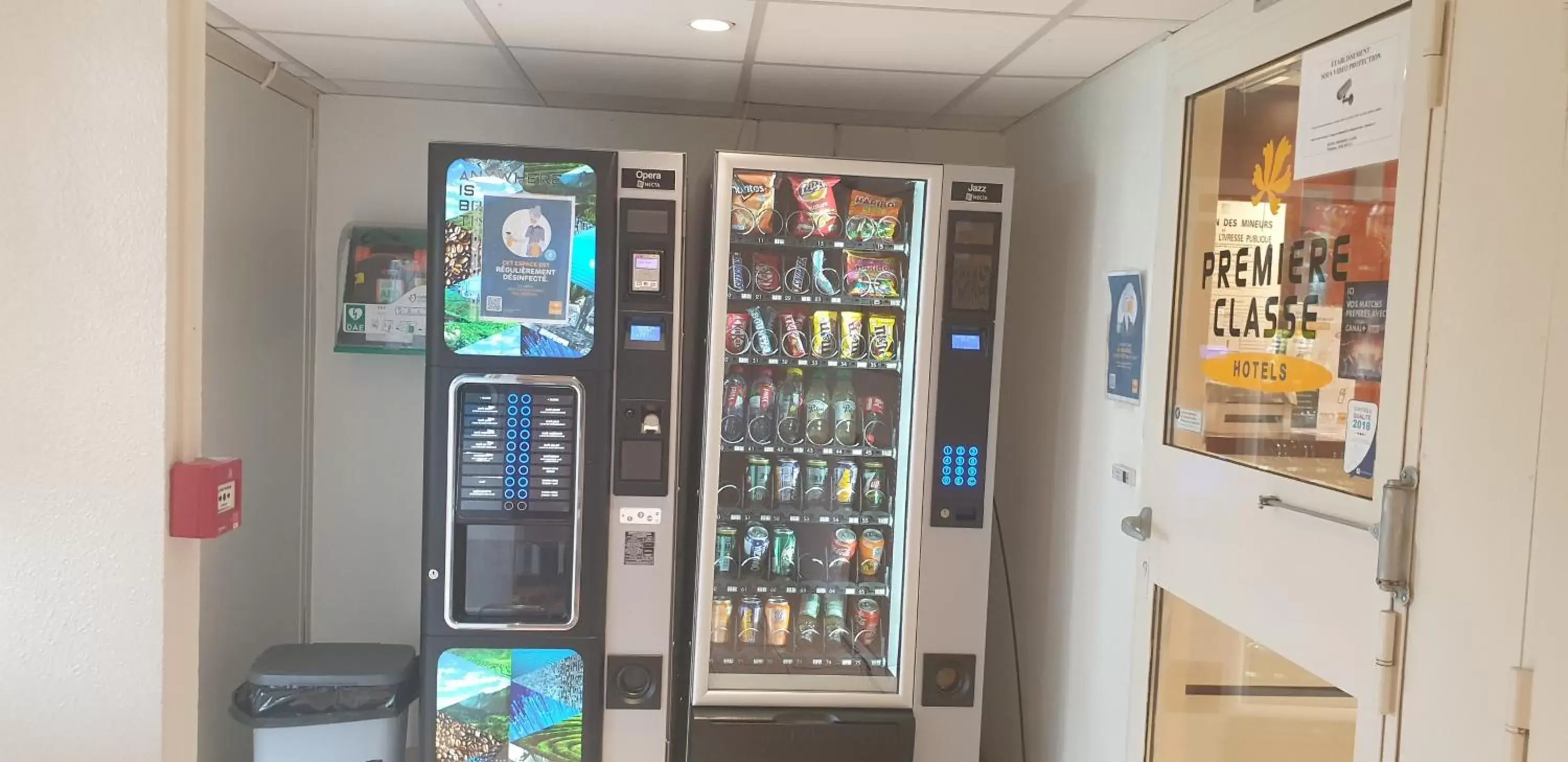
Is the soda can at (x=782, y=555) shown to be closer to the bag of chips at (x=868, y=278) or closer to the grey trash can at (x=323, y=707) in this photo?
the bag of chips at (x=868, y=278)

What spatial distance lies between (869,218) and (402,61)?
4.66ft

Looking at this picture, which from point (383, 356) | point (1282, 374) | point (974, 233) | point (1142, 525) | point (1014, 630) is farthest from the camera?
point (383, 356)

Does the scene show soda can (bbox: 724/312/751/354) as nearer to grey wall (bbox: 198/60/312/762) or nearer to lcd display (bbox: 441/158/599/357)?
lcd display (bbox: 441/158/599/357)

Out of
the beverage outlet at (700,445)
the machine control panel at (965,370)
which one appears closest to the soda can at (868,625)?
the beverage outlet at (700,445)

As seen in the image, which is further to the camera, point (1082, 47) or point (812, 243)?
point (812, 243)

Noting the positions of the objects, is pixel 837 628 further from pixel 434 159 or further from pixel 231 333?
pixel 231 333

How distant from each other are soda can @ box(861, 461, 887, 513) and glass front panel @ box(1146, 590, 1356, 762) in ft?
2.92

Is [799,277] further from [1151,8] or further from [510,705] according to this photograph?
[510,705]

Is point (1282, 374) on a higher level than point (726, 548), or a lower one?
higher

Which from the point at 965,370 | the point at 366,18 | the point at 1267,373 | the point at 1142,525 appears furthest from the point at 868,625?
the point at 366,18

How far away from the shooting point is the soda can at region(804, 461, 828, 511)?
9.62 ft

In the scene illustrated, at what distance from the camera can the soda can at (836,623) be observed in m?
2.97

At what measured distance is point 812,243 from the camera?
2.74m

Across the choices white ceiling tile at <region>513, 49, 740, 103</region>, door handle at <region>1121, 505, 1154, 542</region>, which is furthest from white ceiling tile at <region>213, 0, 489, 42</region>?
door handle at <region>1121, 505, 1154, 542</region>
